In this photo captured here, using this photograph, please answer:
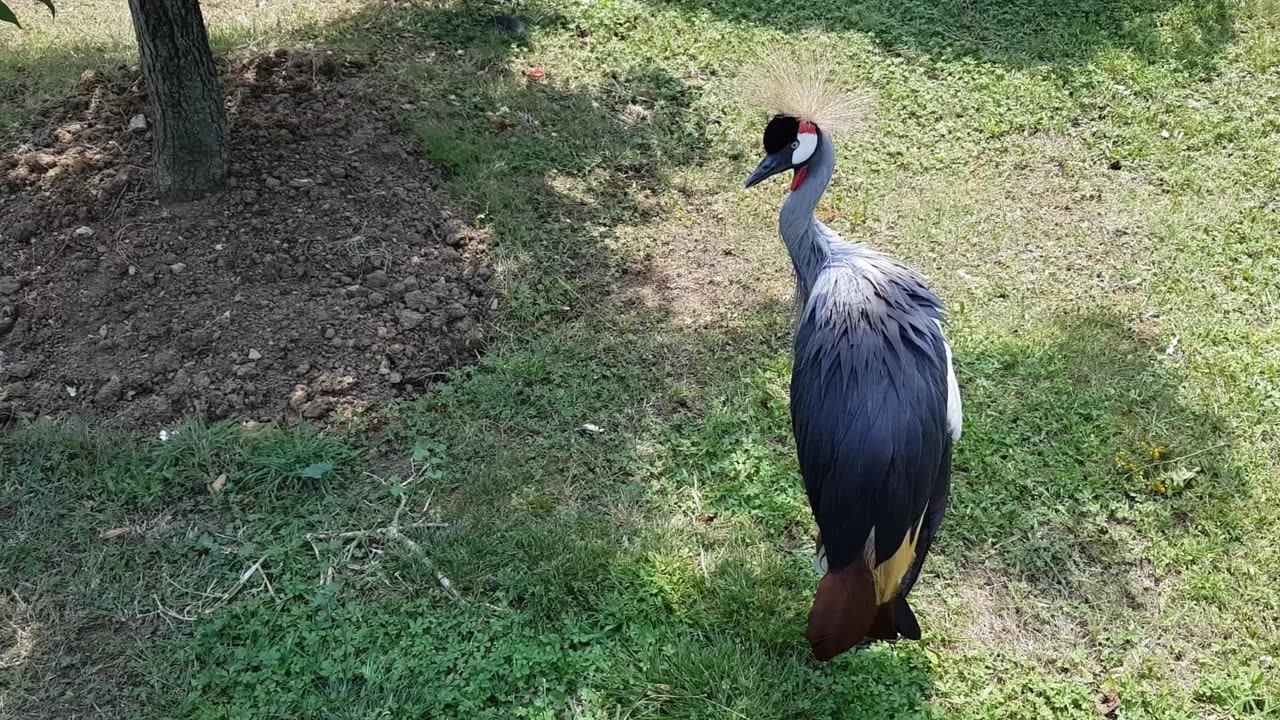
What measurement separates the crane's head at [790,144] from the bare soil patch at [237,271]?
5.69ft

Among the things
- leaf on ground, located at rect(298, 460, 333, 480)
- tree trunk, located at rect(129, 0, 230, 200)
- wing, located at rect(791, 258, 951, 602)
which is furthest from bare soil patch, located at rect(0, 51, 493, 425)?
wing, located at rect(791, 258, 951, 602)

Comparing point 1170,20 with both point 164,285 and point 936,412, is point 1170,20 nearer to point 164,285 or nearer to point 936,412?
point 936,412

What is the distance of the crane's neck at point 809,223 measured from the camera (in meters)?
3.01

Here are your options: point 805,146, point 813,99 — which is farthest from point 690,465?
point 813,99

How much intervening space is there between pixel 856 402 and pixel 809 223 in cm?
71

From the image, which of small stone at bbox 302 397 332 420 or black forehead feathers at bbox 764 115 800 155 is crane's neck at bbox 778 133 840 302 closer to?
black forehead feathers at bbox 764 115 800 155

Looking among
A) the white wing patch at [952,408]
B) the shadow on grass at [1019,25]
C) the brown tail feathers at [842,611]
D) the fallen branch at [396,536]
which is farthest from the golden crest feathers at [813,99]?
the shadow on grass at [1019,25]

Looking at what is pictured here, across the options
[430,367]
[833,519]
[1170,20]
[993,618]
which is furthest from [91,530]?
[1170,20]

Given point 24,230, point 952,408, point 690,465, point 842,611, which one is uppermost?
point 24,230

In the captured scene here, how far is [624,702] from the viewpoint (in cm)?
297

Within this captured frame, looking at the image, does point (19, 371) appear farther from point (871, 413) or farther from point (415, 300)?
point (871, 413)

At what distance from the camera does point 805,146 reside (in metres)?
3.00

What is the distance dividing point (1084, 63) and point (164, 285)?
5713 mm

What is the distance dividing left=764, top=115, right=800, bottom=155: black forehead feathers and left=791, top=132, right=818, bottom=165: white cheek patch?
3 cm
